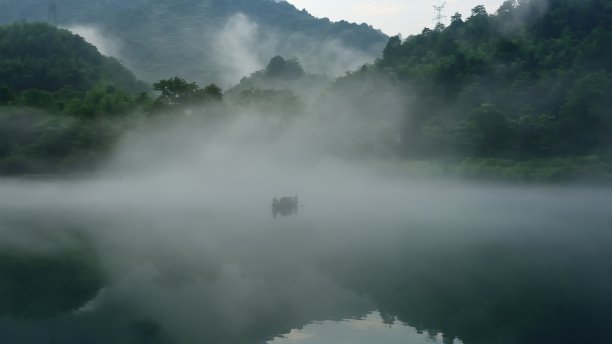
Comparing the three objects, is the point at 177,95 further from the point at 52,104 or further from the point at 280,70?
the point at 280,70

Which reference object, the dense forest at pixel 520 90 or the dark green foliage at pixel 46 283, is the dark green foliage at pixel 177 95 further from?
the dark green foliage at pixel 46 283

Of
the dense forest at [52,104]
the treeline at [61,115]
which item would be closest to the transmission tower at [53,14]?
the dense forest at [52,104]

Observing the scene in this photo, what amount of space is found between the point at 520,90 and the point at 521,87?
1.09 feet

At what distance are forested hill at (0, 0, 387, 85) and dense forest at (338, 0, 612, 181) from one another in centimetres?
6852

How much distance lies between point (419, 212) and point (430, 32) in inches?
2130

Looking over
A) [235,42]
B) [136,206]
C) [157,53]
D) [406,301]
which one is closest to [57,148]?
[136,206]

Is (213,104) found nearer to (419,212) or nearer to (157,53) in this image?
(419,212)

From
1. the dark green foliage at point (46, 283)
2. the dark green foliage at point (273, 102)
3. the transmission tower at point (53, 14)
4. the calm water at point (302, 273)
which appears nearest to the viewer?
the calm water at point (302, 273)

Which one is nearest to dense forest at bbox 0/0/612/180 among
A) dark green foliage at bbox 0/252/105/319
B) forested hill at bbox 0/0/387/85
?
dark green foliage at bbox 0/252/105/319

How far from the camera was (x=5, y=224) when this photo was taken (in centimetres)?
2559

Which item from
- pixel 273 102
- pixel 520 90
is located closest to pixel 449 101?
pixel 520 90

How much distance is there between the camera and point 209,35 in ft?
496

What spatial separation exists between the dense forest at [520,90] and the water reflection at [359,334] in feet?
109

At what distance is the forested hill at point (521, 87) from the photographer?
1876 inches
